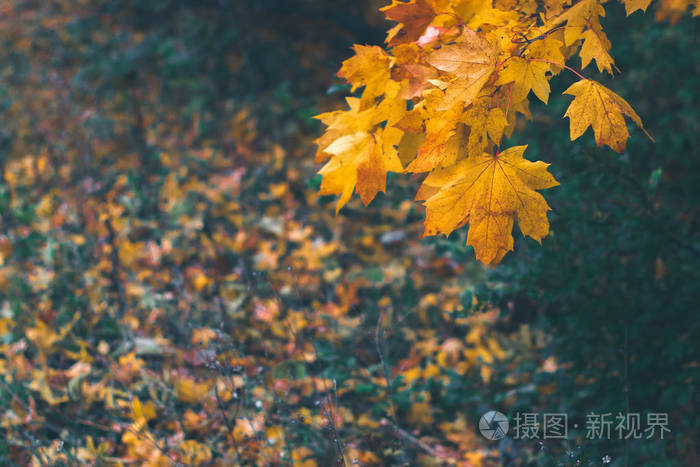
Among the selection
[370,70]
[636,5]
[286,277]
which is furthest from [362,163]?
[286,277]

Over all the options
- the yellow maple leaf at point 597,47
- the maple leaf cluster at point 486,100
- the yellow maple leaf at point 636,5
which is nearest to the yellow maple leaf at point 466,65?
the maple leaf cluster at point 486,100

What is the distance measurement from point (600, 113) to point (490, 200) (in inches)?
11.7

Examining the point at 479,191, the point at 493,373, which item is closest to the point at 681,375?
the point at 493,373

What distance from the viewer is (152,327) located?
2.37 meters

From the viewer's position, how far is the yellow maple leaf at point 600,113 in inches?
39.3

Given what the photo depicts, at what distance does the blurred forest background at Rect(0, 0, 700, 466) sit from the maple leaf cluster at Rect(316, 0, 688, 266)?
0.62m

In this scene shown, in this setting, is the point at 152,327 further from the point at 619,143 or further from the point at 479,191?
the point at 619,143

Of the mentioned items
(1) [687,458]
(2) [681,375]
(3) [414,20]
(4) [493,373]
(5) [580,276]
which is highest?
(3) [414,20]

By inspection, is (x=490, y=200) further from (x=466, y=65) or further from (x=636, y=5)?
(x=636, y=5)

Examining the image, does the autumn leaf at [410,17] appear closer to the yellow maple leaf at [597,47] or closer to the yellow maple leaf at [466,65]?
the yellow maple leaf at [466,65]

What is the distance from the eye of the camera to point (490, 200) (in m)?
1.00

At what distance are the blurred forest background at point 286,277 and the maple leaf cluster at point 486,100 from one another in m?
0.62

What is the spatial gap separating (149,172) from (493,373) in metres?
2.71

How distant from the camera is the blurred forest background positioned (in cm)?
172
